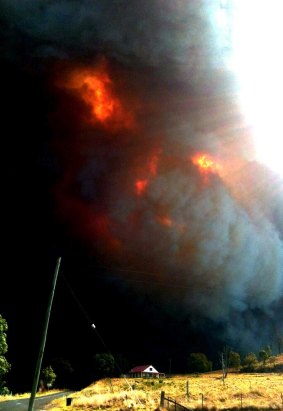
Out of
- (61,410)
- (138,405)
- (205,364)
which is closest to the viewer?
(61,410)

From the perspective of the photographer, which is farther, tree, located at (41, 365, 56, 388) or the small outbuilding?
the small outbuilding

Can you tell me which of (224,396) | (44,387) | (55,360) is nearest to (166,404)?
(224,396)

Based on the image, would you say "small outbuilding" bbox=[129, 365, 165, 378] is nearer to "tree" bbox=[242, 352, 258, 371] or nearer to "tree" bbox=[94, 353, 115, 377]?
"tree" bbox=[94, 353, 115, 377]

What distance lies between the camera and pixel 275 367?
Answer: 106 m

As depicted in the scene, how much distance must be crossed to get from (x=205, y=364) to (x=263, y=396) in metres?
96.5

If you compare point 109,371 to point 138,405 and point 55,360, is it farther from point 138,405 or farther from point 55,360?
point 138,405

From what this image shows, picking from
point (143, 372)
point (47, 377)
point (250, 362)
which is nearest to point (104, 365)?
point (143, 372)

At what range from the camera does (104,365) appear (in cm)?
11019

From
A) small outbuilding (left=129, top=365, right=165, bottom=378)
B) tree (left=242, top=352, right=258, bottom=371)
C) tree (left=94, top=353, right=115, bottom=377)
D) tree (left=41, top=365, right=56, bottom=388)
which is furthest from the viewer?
small outbuilding (left=129, top=365, right=165, bottom=378)

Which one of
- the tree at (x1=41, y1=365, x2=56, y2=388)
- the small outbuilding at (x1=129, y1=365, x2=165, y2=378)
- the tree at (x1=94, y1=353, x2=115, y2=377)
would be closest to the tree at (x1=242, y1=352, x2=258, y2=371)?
the small outbuilding at (x1=129, y1=365, x2=165, y2=378)

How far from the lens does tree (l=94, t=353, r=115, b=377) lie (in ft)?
354

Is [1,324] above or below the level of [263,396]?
above

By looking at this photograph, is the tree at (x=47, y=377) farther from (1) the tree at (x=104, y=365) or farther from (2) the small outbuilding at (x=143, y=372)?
(2) the small outbuilding at (x=143, y=372)

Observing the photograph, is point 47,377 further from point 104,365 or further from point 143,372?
point 143,372
